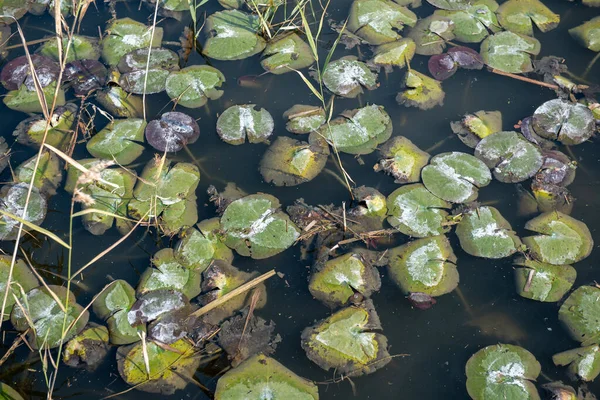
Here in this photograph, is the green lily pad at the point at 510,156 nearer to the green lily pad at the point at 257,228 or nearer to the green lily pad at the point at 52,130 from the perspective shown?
the green lily pad at the point at 257,228

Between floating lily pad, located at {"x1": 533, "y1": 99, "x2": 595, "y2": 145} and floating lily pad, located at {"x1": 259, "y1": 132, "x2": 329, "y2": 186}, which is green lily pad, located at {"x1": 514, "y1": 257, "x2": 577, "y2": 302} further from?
floating lily pad, located at {"x1": 259, "y1": 132, "x2": 329, "y2": 186}

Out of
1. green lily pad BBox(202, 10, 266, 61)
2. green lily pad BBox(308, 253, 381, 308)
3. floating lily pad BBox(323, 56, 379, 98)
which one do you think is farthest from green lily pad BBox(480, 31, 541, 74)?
green lily pad BBox(308, 253, 381, 308)

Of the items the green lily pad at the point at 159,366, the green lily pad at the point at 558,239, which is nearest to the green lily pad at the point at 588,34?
the green lily pad at the point at 558,239

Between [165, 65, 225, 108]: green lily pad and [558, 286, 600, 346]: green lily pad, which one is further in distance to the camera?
[165, 65, 225, 108]: green lily pad

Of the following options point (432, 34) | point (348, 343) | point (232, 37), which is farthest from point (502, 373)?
point (232, 37)

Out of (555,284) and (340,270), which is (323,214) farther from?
(555,284)

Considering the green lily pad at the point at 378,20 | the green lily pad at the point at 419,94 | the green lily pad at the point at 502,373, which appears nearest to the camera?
the green lily pad at the point at 502,373

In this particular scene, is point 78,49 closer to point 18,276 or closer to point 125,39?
point 125,39
